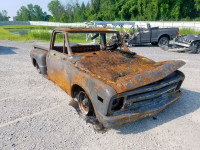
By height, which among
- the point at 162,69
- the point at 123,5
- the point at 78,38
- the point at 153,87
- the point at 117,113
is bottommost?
the point at 117,113

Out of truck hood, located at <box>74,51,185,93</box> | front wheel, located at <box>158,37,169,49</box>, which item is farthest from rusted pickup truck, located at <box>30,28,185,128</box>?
front wheel, located at <box>158,37,169,49</box>

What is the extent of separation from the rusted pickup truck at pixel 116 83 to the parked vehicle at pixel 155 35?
29.1ft

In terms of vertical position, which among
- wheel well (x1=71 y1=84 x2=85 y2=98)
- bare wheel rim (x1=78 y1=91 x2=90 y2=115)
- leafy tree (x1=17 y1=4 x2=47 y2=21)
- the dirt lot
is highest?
leafy tree (x1=17 y1=4 x2=47 y2=21)

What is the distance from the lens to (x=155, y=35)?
12.0 m

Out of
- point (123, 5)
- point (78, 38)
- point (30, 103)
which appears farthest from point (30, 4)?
point (30, 103)

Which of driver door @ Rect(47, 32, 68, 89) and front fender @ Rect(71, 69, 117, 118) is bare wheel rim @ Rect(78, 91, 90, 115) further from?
driver door @ Rect(47, 32, 68, 89)

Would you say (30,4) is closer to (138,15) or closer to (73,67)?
(138,15)

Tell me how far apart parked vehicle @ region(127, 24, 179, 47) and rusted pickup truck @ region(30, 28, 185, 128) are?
8881mm

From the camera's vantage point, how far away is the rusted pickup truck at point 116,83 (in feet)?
7.73

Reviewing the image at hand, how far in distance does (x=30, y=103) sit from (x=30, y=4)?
5056 inches

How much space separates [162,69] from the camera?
8.91 ft

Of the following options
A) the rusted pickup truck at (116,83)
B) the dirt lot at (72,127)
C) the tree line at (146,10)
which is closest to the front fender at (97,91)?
the rusted pickup truck at (116,83)

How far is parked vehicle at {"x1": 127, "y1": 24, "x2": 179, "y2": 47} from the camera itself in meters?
11.9

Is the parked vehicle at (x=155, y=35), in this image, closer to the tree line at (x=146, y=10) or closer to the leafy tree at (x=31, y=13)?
the tree line at (x=146, y=10)
